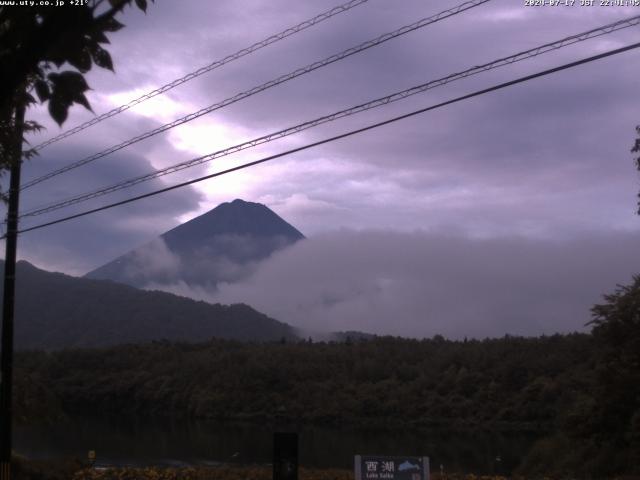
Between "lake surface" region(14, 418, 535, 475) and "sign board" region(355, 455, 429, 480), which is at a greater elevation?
"sign board" region(355, 455, 429, 480)

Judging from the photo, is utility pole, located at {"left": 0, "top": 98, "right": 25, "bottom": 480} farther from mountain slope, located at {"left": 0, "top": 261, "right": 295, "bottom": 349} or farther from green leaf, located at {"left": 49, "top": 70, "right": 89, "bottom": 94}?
mountain slope, located at {"left": 0, "top": 261, "right": 295, "bottom": 349}

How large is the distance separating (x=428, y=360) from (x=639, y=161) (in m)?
58.8

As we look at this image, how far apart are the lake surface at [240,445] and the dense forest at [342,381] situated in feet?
13.8

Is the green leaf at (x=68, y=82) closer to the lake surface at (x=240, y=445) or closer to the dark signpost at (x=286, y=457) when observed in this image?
the dark signpost at (x=286, y=457)

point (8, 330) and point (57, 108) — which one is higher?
point (57, 108)

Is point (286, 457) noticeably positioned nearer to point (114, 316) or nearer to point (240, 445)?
point (240, 445)

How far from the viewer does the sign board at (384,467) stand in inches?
522

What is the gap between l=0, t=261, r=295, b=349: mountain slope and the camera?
159 m

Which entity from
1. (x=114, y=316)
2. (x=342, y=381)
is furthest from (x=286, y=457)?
(x=114, y=316)

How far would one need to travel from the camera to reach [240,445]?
42.9 m

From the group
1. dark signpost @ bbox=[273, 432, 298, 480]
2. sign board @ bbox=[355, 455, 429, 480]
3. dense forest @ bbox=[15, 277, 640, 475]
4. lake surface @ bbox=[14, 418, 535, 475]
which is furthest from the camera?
dense forest @ bbox=[15, 277, 640, 475]

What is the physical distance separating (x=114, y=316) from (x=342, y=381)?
11322 cm

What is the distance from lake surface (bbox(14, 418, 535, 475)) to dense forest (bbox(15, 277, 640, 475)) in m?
4.20

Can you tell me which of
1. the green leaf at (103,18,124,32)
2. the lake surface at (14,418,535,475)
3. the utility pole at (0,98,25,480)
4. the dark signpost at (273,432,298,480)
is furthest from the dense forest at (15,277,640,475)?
the green leaf at (103,18,124,32)
